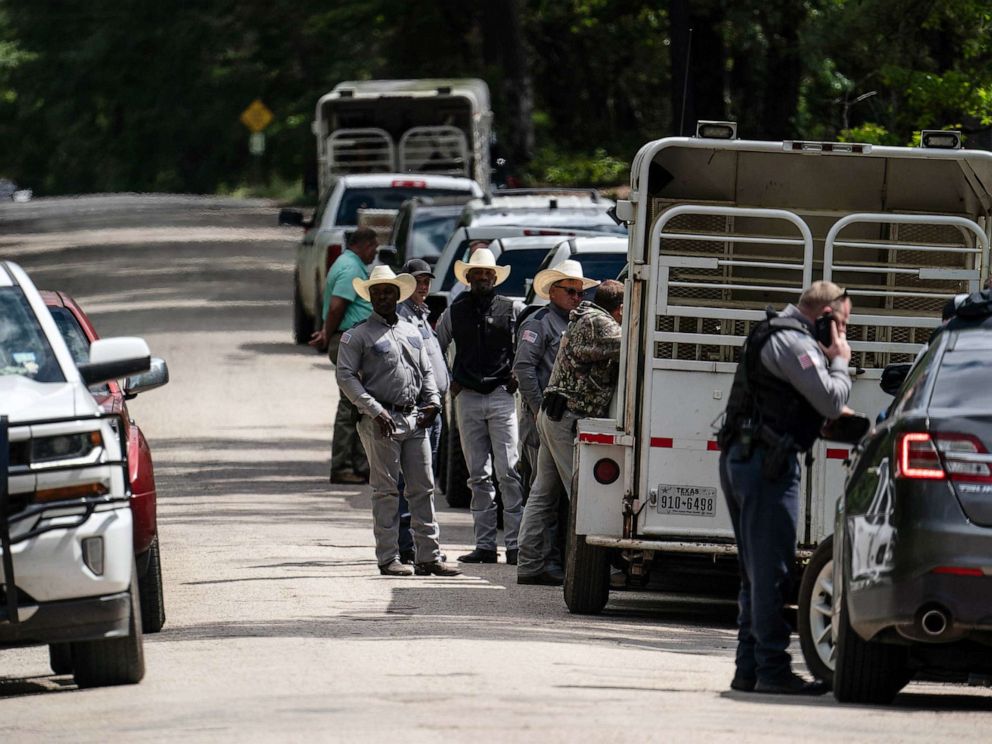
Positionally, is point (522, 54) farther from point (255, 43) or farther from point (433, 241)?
point (433, 241)

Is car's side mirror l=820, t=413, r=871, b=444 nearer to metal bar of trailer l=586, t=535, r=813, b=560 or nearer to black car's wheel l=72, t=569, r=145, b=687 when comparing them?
metal bar of trailer l=586, t=535, r=813, b=560

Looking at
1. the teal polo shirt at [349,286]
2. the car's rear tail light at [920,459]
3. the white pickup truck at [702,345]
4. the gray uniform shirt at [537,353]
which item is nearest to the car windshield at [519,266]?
the teal polo shirt at [349,286]

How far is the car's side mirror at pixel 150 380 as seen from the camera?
11.1 m

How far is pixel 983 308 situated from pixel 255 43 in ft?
196

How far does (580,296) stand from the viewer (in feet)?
44.0

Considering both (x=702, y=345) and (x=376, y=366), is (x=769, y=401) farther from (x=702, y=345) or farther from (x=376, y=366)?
(x=376, y=366)

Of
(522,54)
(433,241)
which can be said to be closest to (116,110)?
(522,54)

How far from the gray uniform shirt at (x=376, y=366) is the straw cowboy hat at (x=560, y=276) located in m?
0.85

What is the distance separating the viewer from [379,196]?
26.2 meters

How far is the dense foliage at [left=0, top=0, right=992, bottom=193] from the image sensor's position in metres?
20.8

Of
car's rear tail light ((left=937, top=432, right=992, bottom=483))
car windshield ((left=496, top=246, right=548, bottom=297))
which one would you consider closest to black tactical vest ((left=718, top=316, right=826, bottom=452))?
car's rear tail light ((left=937, top=432, right=992, bottom=483))

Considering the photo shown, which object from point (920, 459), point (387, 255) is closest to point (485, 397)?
point (920, 459)

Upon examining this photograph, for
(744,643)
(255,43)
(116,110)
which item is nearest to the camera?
(744,643)

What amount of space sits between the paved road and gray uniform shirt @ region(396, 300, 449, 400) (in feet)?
3.96
